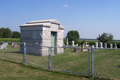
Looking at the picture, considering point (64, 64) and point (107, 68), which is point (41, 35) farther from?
point (107, 68)

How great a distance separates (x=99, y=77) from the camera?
4.45 m

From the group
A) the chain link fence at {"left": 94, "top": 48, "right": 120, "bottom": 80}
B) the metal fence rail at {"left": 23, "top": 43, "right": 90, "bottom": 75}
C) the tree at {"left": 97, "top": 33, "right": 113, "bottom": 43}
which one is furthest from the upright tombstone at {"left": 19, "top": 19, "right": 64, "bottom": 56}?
the tree at {"left": 97, "top": 33, "right": 113, "bottom": 43}

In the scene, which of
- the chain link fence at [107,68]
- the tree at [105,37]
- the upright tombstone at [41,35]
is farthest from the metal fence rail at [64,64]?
the tree at [105,37]

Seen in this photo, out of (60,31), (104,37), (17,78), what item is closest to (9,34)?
(104,37)

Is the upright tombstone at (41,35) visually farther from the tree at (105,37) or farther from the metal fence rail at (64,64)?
the tree at (105,37)

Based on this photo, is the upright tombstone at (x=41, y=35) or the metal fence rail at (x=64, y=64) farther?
the upright tombstone at (x=41, y=35)

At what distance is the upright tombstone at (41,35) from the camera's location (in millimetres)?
9461

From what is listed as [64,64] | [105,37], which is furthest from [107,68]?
[105,37]

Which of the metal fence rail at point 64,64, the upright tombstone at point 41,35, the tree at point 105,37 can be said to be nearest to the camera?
the metal fence rail at point 64,64

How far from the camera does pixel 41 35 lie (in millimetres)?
9445

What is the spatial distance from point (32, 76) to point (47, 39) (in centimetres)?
534

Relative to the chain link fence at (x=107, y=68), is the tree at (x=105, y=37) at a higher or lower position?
higher

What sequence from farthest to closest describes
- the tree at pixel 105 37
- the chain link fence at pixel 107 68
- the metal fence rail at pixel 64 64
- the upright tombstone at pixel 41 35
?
the tree at pixel 105 37
the upright tombstone at pixel 41 35
the metal fence rail at pixel 64 64
the chain link fence at pixel 107 68

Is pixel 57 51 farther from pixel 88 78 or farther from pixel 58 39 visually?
pixel 88 78
